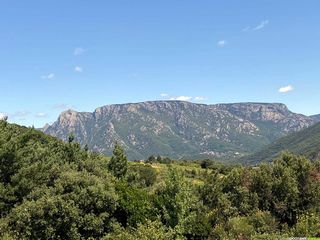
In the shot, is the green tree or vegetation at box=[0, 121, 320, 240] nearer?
vegetation at box=[0, 121, 320, 240]

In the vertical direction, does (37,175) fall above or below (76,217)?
above

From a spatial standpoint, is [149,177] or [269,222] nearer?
[269,222]

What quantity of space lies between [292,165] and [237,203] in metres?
12.1

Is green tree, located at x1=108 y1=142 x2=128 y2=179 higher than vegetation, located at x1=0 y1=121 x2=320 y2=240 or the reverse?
higher

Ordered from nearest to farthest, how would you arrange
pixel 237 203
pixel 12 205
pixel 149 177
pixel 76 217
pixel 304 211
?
pixel 76 217, pixel 12 205, pixel 304 211, pixel 237 203, pixel 149 177

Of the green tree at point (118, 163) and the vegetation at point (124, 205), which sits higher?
the green tree at point (118, 163)

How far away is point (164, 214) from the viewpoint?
53.8 m

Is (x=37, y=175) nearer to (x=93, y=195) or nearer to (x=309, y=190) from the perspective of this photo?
(x=93, y=195)

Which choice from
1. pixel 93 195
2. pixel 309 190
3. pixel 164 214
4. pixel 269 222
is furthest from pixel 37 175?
pixel 309 190

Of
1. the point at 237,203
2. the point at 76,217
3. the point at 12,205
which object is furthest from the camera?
the point at 237,203

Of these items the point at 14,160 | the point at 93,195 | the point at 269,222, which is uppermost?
the point at 14,160

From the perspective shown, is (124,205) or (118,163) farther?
(118,163)

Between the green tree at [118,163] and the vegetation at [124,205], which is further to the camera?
the green tree at [118,163]

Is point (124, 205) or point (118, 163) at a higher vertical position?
point (118, 163)
